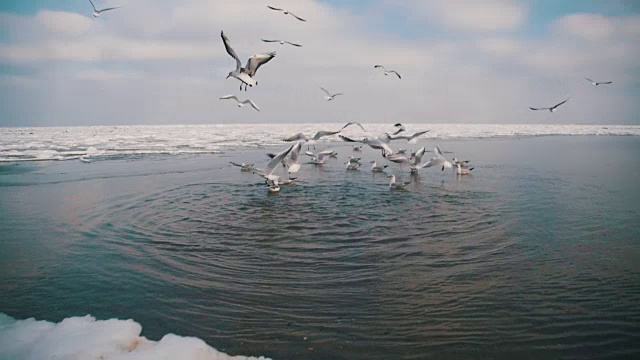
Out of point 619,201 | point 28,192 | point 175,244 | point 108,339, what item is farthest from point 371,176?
point 108,339

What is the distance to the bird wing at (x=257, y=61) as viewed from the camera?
7973mm

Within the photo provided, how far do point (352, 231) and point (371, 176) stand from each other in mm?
8414

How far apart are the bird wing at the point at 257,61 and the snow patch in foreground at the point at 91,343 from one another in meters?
5.20

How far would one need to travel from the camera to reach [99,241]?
780 cm

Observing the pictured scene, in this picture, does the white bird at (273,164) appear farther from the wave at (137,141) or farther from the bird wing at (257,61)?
the wave at (137,141)

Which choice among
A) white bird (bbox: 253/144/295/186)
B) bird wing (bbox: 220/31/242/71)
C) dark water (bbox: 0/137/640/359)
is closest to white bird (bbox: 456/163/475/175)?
dark water (bbox: 0/137/640/359)

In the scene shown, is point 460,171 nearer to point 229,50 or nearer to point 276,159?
point 276,159

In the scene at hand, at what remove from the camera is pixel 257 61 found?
810cm

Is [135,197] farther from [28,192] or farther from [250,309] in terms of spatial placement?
[250,309]

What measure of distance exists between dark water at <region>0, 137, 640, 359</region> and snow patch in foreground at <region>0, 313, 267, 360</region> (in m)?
0.19

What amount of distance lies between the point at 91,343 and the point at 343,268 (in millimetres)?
3447

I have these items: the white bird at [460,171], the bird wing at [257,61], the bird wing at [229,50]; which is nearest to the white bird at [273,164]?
the bird wing at [257,61]

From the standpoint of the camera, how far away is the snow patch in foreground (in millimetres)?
4000

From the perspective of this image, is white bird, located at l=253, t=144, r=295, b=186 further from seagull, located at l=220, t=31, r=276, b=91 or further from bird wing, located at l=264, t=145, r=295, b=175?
seagull, located at l=220, t=31, r=276, b=91
